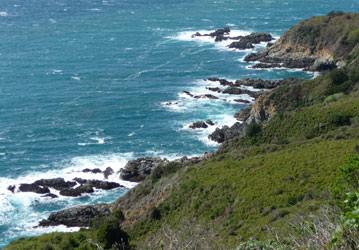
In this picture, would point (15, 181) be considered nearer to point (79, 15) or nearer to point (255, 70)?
point (255, 70)

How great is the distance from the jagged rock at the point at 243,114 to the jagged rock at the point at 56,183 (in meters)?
28.3

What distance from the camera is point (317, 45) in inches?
3834

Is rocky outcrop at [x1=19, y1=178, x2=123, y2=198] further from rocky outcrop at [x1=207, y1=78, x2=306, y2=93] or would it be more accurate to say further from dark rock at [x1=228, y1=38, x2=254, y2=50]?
dark rock at [x1=228, y1=38, x2=254, y2=50]

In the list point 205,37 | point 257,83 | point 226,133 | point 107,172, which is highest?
point 205,37

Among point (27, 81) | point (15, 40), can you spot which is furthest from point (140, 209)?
point (15, 40)

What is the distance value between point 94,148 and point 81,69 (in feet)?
120

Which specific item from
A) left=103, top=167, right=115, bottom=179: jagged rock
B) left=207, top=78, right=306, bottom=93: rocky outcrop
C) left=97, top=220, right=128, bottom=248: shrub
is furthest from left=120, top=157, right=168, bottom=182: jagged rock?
left=207, top=78, right=306, bottom=93: rocky outcrop

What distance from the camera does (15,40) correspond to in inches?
4685

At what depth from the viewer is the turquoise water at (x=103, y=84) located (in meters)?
61.2

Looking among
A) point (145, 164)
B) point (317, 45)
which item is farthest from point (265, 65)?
point (145, 164)

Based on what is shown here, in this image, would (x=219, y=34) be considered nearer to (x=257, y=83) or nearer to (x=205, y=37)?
(x=205, y=37)

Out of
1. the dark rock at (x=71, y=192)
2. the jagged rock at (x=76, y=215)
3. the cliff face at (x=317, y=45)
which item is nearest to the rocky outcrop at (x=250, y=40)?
the cliff face at (x=317, y=45)

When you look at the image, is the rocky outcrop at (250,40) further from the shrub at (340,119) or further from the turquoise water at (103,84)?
the shrub at (340,119)

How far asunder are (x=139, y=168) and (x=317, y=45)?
5628 cm
